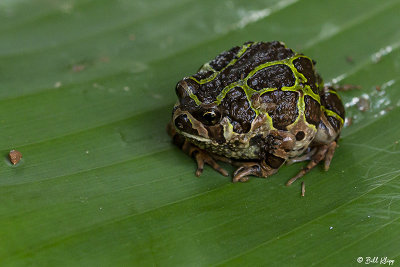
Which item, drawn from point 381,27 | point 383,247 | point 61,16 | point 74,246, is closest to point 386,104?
point 381,27

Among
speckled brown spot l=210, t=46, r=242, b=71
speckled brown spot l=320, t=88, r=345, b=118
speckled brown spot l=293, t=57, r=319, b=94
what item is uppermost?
speckled brown spot l=293, t=57, r=319, b=94

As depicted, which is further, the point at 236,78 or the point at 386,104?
the point at 386,104

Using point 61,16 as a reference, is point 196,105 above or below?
above

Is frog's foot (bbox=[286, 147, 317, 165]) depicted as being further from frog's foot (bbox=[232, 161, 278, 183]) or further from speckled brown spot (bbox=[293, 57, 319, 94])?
speckled brown spot (bbox=[293, 57, 319, 94])

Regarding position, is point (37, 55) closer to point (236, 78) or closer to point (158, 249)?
point (236, 78)

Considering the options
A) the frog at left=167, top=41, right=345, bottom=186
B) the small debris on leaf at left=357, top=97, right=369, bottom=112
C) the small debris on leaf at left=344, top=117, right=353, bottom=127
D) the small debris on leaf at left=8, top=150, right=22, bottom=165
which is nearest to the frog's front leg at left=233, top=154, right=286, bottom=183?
the frog at left=167, top=41, right=345, bottom=186

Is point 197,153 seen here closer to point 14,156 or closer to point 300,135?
point 300,135
